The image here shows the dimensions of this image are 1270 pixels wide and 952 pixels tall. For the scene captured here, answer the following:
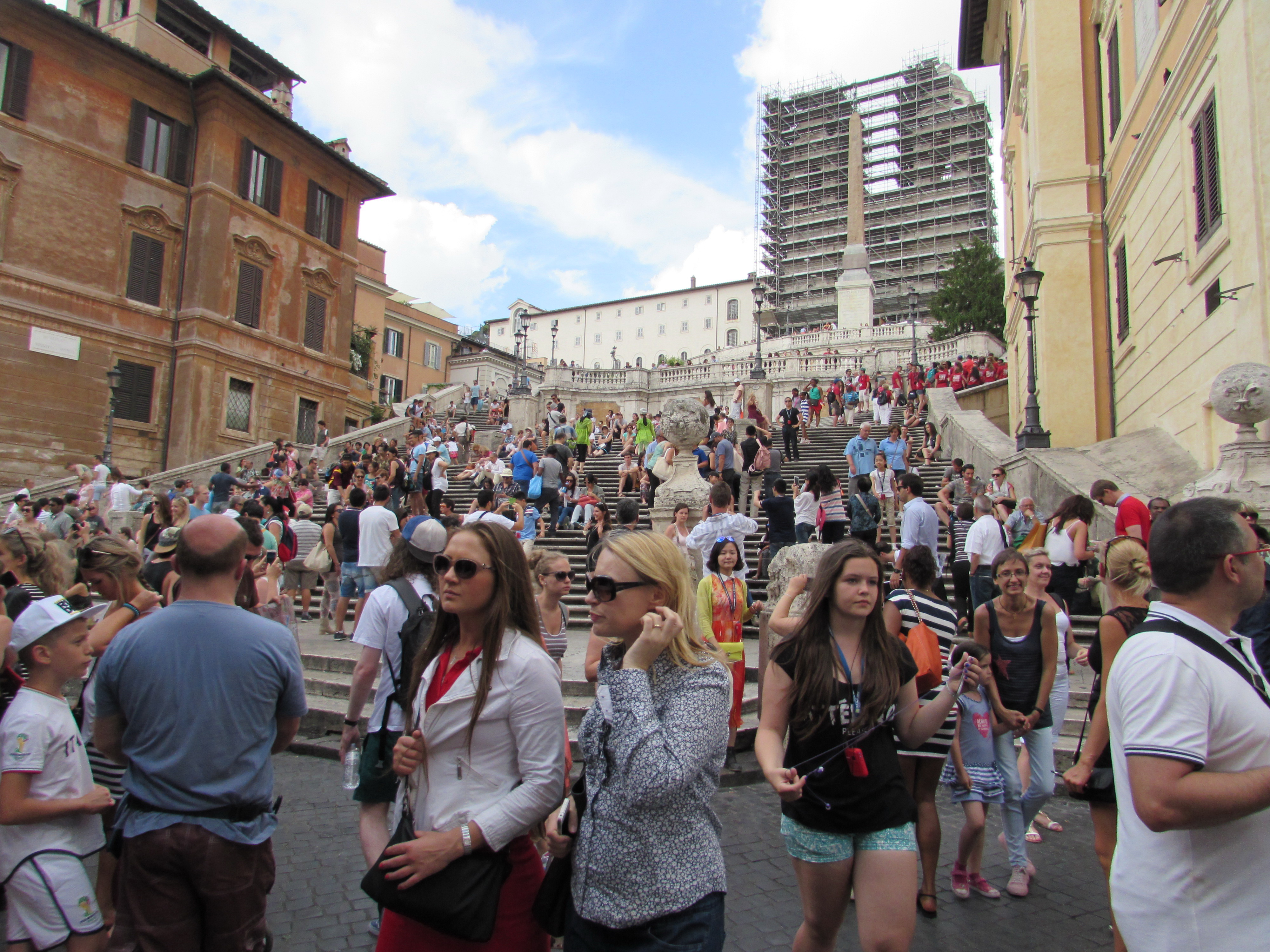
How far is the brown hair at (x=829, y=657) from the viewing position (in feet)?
9.99

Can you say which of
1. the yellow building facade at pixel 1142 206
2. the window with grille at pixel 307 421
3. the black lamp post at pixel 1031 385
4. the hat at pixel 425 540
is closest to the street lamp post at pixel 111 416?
the window with grille at pixel 307 421

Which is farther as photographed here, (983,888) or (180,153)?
(180,153)

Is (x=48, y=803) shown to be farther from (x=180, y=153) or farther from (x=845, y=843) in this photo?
(x=180, y=153)

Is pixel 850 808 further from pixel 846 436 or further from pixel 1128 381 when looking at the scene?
pixel 846 436

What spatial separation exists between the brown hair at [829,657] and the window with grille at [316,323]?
96.9 ft

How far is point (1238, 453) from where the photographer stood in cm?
914

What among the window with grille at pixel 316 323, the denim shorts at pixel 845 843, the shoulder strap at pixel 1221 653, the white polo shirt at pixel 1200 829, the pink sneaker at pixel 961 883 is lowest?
the pink sneaker at pixel 961 883

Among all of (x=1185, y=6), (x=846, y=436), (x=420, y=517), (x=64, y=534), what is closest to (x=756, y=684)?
(x=420, y=517)

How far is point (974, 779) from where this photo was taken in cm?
451

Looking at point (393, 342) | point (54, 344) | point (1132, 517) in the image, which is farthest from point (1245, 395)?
point (393, 342)

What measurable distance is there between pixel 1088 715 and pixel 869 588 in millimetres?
1588

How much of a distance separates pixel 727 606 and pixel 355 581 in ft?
18.4

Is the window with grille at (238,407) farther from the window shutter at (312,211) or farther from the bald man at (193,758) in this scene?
the bald man at (193,758)

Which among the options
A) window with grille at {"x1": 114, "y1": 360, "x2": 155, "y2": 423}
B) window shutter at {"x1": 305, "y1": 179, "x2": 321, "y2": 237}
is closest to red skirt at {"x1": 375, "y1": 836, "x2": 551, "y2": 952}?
window with grille at {"x1": 114, "y1": 360, "x2": 155, "y2": 423}
